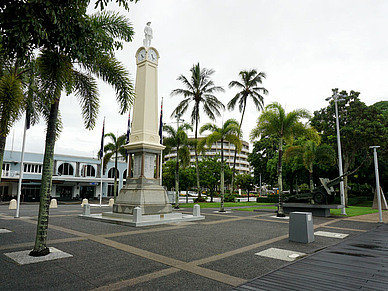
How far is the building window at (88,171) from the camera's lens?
46.6 m

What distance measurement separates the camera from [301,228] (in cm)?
927

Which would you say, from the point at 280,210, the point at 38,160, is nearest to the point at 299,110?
the point at 280,210

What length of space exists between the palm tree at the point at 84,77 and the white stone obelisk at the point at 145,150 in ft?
19.0

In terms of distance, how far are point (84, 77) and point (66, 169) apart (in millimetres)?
39541

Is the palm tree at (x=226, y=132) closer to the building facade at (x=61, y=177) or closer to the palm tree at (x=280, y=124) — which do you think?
the palm tree at (x=280, y=124)

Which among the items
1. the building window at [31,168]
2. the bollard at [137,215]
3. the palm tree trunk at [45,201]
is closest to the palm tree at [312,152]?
the bollard at [137,215]

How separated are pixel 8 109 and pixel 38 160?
3841 centimetres

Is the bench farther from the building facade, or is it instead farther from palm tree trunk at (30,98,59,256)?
the building facade

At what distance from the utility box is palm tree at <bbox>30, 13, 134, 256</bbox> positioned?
294 inches

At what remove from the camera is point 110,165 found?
50438mm

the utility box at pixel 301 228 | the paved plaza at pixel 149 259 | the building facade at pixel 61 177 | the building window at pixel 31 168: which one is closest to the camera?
the paved plaza at pixel 149 259

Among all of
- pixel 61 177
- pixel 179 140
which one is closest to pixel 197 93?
pixel 179 140

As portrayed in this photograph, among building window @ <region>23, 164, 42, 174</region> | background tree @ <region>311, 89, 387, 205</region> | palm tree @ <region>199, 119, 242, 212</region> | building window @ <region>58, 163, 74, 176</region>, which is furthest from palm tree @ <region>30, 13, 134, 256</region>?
building window @ <region>58, 163, 74, 176</region>

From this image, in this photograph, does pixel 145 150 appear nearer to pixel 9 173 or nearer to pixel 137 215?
pixel 137 215
